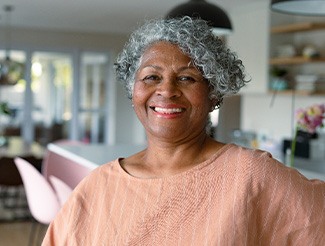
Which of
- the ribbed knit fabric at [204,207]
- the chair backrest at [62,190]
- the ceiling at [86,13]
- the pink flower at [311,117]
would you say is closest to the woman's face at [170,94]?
the ribbed knit fabric at [204,207]

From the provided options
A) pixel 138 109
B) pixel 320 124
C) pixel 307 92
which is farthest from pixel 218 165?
pixel 307 92

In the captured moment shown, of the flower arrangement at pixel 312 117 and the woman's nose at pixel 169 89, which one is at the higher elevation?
the woman's nose at pixel 169 89

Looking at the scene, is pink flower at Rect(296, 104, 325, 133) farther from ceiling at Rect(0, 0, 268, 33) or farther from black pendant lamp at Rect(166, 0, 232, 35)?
ceiling at Rect(0, 0, 268, 33)

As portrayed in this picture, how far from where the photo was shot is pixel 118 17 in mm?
8445

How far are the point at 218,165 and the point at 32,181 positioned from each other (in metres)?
2.69

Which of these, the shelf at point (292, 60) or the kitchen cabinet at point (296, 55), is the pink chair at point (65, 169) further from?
the shelf at point (292, 60)

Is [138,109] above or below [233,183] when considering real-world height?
above

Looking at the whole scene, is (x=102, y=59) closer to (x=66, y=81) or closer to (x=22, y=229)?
(x=66, y=81)

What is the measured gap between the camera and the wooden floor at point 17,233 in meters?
5.63

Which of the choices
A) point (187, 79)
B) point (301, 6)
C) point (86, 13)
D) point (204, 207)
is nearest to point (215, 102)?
point (187, 79)

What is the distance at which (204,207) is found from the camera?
1.37 metres

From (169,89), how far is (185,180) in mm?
226

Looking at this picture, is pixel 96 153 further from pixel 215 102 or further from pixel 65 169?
pixel 215 102

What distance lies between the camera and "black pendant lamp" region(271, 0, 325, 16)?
3223 millimetres
